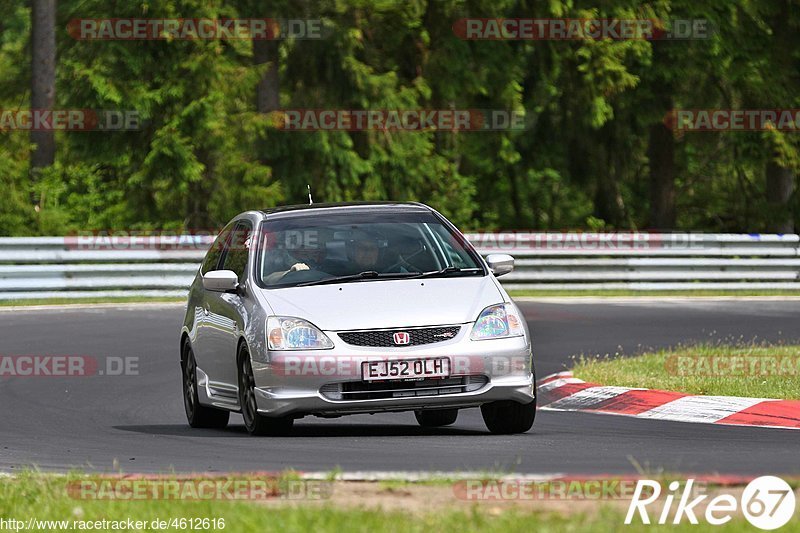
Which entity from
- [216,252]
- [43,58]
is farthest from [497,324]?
[43,58]

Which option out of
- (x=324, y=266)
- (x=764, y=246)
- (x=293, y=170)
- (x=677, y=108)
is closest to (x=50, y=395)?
(x=324, y=266)

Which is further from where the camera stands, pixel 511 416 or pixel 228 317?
pixel 228 317

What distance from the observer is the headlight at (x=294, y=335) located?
36.0ft

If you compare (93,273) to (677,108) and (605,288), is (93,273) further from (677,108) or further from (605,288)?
(677,108)

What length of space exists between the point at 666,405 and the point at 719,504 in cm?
629

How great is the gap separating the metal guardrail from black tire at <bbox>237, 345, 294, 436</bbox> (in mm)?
16345

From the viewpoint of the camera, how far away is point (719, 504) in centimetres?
711

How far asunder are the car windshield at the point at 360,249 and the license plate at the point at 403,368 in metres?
0.90

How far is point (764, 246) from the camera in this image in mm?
30234

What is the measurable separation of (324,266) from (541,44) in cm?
2730

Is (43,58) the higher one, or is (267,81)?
(43,58)

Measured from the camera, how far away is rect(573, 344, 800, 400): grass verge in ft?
45.6

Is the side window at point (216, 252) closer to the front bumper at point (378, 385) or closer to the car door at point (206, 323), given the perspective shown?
the car door at point (206, 323)

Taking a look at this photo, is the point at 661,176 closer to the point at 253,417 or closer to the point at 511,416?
the point at 511,416
